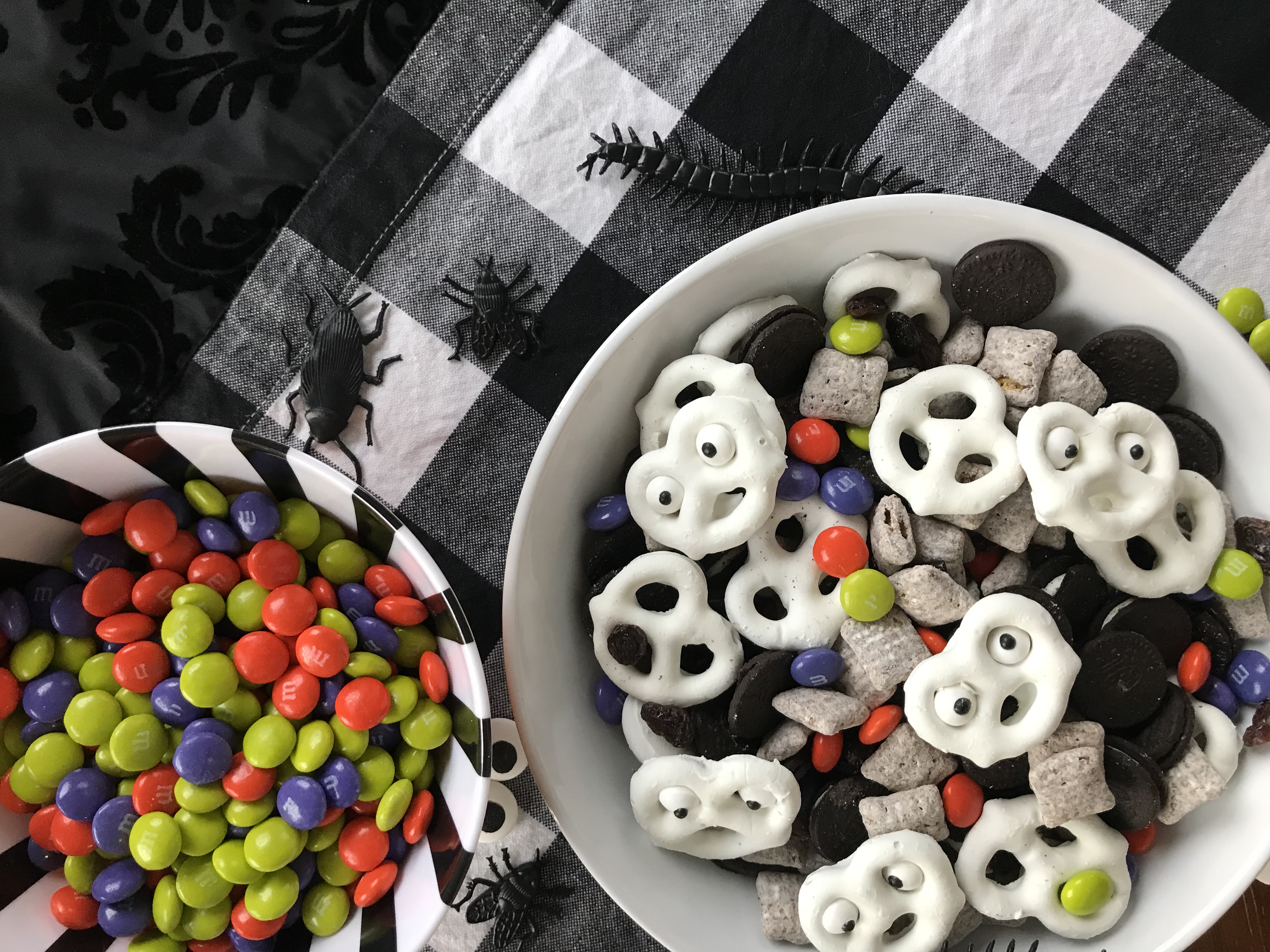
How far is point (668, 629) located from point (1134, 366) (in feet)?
1.43

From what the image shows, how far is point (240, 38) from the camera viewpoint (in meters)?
0.86

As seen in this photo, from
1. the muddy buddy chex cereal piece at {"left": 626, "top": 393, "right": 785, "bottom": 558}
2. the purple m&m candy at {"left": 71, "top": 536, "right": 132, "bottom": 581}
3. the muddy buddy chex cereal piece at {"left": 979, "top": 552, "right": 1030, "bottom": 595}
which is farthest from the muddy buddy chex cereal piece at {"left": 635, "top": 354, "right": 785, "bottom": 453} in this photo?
the purple m&m candy at {"left": 71, "top": 536, "right": 132, "bottom": 581}

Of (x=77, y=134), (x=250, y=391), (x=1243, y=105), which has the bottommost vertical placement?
(x=250, y=391)

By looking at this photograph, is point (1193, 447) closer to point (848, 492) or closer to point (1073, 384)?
point (1073, 384)

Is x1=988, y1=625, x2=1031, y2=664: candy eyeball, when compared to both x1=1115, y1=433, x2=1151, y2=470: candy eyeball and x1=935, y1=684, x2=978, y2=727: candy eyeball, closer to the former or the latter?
x1=935, y1=684, x2=978, y2=727: candy eyeball

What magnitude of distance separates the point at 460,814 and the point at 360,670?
0.42 ft

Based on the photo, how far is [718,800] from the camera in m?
0.69

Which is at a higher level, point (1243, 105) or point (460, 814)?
point (1243, 105)

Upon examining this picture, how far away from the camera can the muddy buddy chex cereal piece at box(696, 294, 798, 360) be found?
0.73 meters

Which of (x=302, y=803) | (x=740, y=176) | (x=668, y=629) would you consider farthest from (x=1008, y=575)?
(x=302, y=803)

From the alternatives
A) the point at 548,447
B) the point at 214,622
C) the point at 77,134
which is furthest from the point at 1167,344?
the point at 77,134

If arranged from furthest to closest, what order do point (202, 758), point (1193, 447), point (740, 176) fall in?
point (740, 176)
point (1193, 447)
point (202, 758)

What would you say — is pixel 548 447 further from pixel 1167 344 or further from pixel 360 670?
pixel 1167 344

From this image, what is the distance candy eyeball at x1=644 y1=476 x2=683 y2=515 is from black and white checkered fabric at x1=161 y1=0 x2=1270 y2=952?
0.67ft
